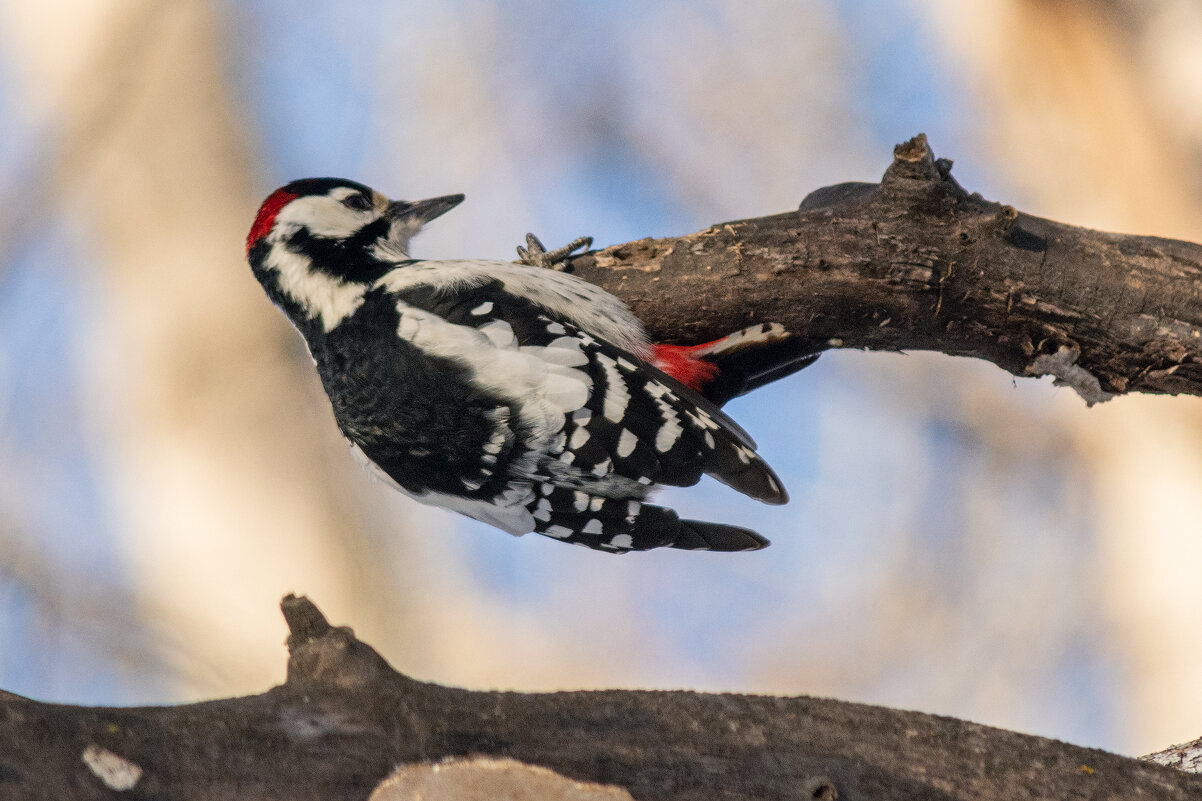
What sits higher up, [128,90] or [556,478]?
[128,90]

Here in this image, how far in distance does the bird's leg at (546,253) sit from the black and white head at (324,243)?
0.85ft

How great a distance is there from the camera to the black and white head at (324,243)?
187 cm

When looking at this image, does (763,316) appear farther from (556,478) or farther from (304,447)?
(304,447)

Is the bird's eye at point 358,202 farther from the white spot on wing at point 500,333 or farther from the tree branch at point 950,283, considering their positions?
the tree branch at point 950,283

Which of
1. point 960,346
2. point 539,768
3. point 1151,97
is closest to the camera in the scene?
point 539,768

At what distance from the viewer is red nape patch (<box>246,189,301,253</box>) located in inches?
77.5

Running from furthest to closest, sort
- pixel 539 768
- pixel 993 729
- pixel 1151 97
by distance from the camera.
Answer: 1. pixel 1151 97
2. pixel 993 729
3. pixel 539 768

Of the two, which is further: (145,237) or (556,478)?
(145,237)

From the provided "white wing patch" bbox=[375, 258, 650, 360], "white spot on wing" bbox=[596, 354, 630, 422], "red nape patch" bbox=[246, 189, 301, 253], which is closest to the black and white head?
"red nape patch" bbox=[246, 189, 301, 253]

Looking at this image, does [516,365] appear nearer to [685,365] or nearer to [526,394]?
[526,394]

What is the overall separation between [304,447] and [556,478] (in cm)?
217

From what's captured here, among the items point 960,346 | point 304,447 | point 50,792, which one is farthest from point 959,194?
point 304,447

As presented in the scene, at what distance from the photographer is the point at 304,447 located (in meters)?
3.60

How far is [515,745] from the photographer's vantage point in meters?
1.04
